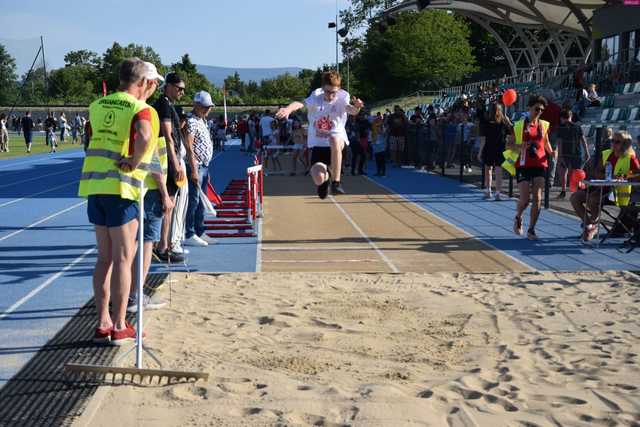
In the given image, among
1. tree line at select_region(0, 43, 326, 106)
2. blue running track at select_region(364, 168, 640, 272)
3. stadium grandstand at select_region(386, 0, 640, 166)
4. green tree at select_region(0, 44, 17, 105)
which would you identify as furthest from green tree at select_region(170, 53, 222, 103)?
blue running track at select_region(364, 168, 640, 272)

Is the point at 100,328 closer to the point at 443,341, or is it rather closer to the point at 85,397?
the point at 85,397

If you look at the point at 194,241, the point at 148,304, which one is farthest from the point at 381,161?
the point at 148,304

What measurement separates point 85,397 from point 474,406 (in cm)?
226

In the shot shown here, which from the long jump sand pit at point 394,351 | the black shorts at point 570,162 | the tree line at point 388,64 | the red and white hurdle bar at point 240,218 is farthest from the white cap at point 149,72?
the tree line at point 388,64

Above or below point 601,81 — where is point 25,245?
below

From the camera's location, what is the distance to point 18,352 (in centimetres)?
589

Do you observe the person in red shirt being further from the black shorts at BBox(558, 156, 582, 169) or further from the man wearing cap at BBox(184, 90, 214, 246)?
the man wearing cap at BBox(184, 90, 214, 246)

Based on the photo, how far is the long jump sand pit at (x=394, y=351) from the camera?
471cm

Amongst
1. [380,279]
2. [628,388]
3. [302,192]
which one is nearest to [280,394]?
[628,388]

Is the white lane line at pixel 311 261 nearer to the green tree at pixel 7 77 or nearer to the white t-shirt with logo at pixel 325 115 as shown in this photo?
the white t-shirt with logo at pixel 325 115

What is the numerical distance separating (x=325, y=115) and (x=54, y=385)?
17.4 ft

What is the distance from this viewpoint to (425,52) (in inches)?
2955

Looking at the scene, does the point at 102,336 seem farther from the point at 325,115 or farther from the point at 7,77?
the point at 7,77

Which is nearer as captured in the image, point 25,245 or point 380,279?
point 380,279
